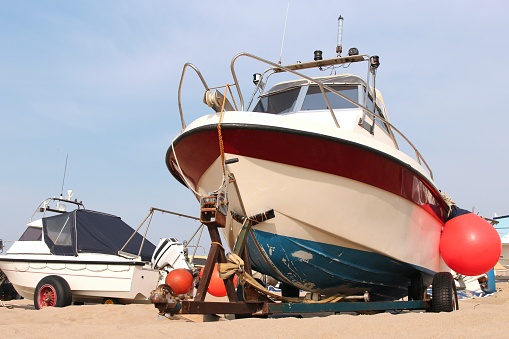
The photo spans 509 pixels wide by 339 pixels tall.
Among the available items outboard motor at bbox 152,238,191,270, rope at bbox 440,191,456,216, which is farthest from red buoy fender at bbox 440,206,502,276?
outboard motor at bbox 152,238,191,270

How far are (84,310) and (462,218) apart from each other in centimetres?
465

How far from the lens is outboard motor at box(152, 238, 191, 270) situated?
789cm

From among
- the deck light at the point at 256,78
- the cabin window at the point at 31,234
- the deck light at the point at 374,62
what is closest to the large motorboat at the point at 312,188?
the deck light at the point at 374,62

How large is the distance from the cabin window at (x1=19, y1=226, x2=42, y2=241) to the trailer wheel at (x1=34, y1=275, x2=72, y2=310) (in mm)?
1575

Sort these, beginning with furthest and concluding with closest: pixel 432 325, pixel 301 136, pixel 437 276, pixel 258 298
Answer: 1. pixel 437 276
2. pixel 258 298
3. pixel 301 136
4. pixel 432 325

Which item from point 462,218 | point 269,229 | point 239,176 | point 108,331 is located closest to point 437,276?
point 462,218

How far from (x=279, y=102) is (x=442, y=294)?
2.81 m

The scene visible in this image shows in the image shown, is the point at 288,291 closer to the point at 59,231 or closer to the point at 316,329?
the point at 316,329

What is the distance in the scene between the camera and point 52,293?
264 inches

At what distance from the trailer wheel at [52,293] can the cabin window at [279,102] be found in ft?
12.2

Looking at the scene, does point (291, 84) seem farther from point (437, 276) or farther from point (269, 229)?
point (437, 276)

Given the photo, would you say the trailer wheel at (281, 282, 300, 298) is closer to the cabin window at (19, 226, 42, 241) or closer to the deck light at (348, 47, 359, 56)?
the deck light at (348, 47, 359, 56)

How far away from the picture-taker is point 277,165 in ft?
13.9

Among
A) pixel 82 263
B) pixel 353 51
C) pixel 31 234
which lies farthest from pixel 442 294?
pixel 31 234
